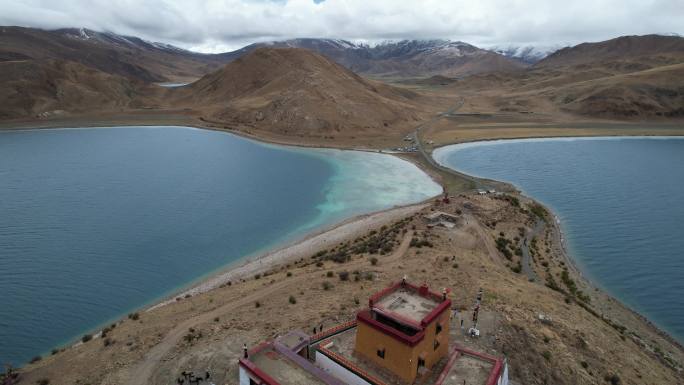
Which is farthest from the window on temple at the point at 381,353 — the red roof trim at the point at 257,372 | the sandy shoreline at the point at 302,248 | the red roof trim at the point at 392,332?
the sandy shoreline at the point at 302,248

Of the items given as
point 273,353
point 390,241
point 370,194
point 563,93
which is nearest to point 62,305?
point 273,353

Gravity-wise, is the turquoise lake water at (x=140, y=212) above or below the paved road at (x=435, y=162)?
below

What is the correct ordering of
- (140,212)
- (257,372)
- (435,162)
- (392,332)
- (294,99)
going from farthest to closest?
(294,99) → (435,162) → (140,212) → (392,332) → (257,372)

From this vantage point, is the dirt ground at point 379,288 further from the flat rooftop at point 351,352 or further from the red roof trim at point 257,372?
the red roof trim at point 257,372

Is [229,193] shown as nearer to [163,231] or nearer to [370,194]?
[163,231]

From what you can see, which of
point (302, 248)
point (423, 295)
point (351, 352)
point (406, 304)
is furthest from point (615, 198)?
point (351, 352)

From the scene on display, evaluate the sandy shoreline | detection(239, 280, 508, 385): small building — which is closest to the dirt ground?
the sandy shoreline

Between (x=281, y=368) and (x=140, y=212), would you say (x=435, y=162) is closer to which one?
(x=140, y=212)

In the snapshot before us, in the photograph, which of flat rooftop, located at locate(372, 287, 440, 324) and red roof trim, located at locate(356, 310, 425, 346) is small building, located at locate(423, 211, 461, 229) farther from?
red roof trim, located at locate(356, 310, 425, 346)
